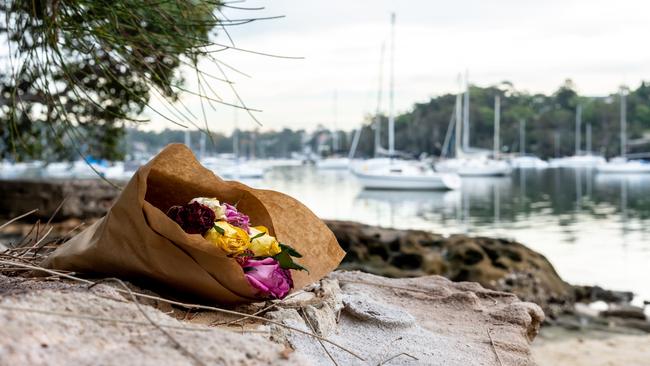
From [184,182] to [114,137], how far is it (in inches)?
370

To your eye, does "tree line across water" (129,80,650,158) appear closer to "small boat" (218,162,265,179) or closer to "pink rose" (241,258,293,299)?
"small boat" (218,162,265,179)

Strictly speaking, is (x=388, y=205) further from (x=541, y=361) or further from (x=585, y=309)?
(x=541, y=361)

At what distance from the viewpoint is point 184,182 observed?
2.47m

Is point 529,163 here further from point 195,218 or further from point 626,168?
point 195,218

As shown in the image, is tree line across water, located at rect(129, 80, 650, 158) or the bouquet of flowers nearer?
the bouquet of flowers

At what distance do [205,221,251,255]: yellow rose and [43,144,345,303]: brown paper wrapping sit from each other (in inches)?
1.6

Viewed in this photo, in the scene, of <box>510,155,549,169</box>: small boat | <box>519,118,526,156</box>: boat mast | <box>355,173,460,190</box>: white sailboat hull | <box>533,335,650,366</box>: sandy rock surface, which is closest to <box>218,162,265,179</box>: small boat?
<box>355,173,460,190</box>: white sailboat hull

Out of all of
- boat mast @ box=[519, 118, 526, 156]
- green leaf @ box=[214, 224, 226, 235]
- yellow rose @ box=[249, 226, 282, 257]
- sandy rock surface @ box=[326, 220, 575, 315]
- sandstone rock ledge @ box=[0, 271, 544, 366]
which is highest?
boat mast @ box=[519, 118, 526, 156]

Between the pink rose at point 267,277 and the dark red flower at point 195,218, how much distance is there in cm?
18

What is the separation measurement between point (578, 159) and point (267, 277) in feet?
269

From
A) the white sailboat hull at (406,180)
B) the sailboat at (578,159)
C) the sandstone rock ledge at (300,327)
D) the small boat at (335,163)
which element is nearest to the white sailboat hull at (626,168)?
the sailboat at (578,159)

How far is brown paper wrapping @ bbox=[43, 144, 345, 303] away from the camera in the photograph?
7.19 ft

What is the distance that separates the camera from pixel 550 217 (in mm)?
25156

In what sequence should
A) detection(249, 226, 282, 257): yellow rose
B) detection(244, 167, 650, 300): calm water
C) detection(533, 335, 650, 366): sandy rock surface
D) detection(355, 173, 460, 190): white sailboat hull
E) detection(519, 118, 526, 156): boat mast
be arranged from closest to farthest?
detection(249, 226, 282, 257): yellow rose < detection(533, 335, 650, 366): sandy rock surface < detection(244, 167, 650, 300): calm water < detection(355, 173, 460, 190): white sailboat hull < detection(519, 118, 526, 156): boat mast
